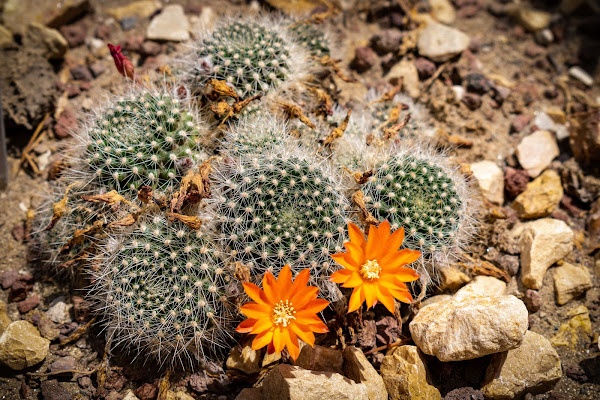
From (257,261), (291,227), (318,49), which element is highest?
(318,49)

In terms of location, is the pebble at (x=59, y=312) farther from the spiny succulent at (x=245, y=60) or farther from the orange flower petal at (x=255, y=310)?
the spiny succulent at (x=245, y=60)

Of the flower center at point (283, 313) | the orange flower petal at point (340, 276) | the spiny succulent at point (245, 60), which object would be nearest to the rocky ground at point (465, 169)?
the flower center at point (283, 313)

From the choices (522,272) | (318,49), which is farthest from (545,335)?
(318,49)

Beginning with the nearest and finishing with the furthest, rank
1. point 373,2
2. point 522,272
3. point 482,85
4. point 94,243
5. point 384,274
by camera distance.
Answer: point 384,274
point 94,243
point 522,272
point 482,85
point 373,2

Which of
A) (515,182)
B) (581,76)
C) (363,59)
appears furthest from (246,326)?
(581,76)

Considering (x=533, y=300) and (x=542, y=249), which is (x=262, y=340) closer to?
(x=533, y=300)

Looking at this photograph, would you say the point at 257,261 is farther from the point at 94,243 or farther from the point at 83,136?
the point at 83,136
